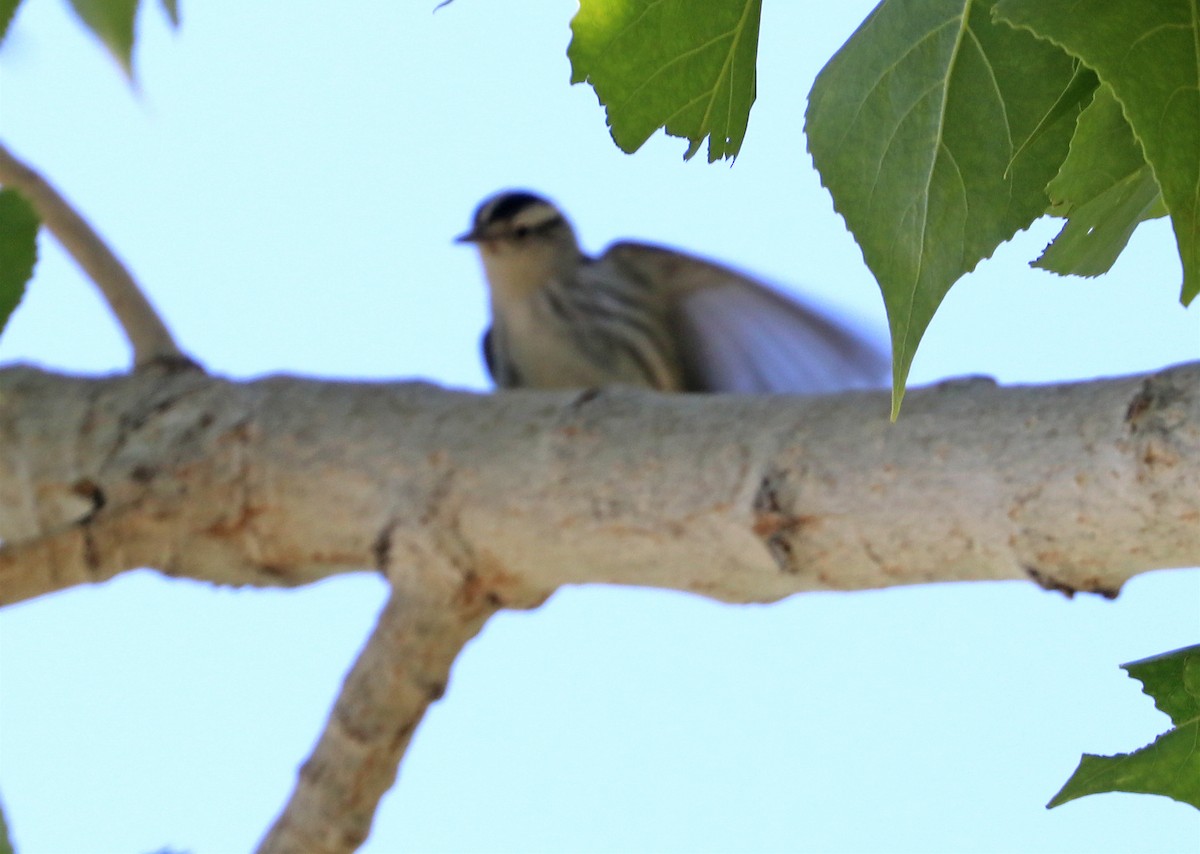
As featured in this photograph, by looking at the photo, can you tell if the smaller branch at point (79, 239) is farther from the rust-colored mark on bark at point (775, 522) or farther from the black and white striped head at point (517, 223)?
the black and white striped head at point (517, 223)

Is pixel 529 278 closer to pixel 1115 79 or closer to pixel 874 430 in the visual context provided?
pixel 874 430

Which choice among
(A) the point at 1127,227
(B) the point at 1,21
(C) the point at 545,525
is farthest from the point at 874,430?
(B) the point at 1,21

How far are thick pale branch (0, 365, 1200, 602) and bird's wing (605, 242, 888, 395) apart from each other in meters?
0.71

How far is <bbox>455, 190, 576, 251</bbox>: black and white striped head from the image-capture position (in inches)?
91.2

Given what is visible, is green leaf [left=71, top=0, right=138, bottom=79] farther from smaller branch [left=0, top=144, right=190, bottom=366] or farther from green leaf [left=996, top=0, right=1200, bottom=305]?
green leaf [left=996, top=0, right=1200, bottom=305]

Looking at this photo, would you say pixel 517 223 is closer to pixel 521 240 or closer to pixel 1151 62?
pixel 521 240

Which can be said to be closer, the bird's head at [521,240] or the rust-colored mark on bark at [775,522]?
the rust-colored mark on bark at [775,522]

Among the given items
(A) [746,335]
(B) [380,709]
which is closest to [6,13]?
(B) [380,709]

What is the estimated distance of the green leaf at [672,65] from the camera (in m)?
0.45

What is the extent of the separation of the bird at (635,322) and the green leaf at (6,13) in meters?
1.27

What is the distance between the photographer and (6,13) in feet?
2.11

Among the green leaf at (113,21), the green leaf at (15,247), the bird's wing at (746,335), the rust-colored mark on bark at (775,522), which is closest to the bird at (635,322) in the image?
the bird's wing at (746,335)

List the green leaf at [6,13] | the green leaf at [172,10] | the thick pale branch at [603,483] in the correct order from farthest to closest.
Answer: the green leaf at [172,10] < the thick pale branch at [603,483] < the green leaf at [6,13]

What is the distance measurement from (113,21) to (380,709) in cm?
52
